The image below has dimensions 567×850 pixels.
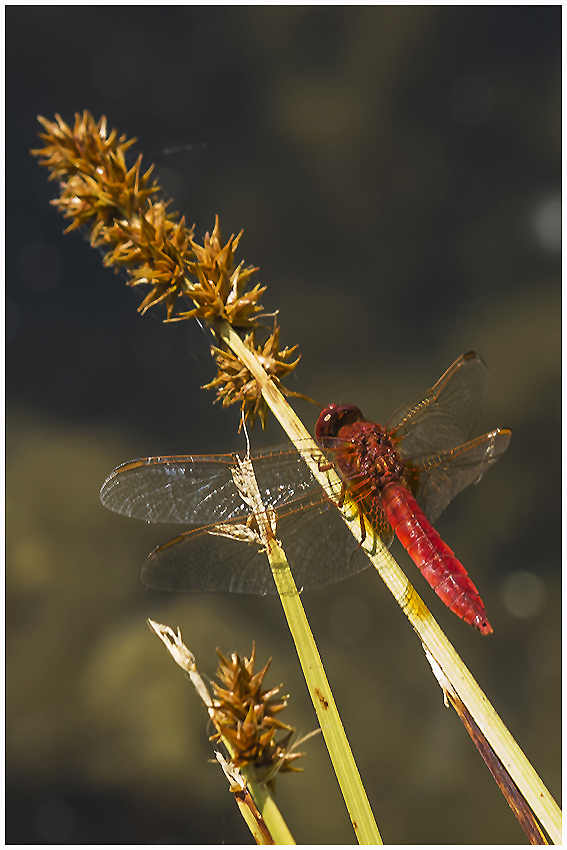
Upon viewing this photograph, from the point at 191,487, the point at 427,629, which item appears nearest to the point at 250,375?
the point at 191,487

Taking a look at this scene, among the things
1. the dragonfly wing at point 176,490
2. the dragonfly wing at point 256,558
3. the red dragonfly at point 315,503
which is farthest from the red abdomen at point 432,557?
the dragonfly wing at point 176,490

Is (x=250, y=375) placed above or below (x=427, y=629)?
above

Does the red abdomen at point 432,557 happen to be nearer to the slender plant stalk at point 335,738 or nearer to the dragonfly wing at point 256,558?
the dragonfly wing at point 256,558

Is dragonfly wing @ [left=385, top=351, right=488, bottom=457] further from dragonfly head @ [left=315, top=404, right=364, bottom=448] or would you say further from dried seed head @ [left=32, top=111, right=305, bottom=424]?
dried seed head @ [left=32, top=111, right=305, bottom=424]

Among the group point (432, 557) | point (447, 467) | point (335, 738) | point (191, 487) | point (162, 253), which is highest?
point (162, 253)

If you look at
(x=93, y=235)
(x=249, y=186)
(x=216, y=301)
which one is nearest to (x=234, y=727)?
(x=216, y=301)

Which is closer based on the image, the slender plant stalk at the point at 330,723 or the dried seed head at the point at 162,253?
the slender plant stalk at the point at 330,723

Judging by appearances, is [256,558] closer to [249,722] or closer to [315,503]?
[315,503]
